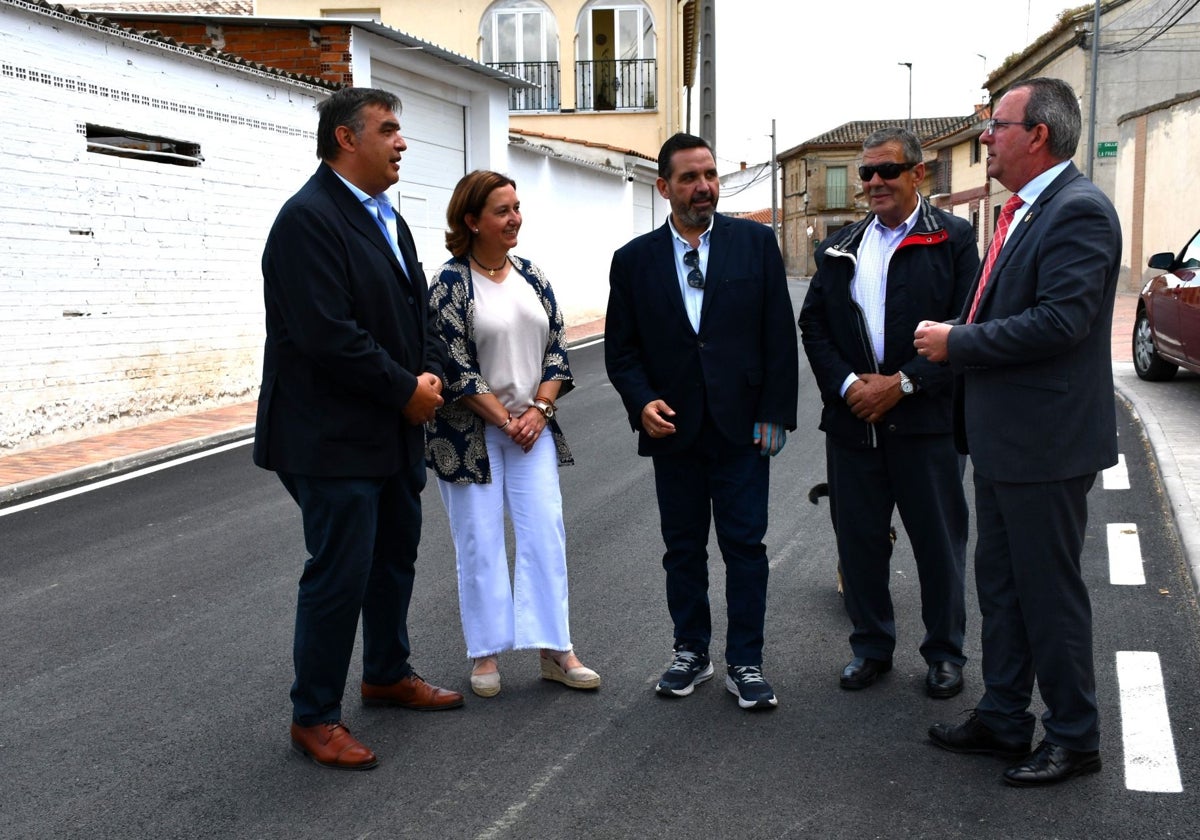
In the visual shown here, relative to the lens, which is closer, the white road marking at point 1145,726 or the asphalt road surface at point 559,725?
the asphalt road surface at point 559,725

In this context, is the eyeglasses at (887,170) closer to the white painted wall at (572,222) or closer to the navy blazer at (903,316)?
the navy blazer at (903,316)

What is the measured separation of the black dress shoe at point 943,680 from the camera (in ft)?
14.3

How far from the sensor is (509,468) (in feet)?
15.1

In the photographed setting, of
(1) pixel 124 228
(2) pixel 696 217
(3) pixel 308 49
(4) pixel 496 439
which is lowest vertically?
(4) pixel 496 439

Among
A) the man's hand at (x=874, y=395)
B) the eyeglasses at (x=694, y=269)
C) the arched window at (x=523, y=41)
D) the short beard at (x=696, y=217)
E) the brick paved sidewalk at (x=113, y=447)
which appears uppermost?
the arched window at (x=523, y=41)

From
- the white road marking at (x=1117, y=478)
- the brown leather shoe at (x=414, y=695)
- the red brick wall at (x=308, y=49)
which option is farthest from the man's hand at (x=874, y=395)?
the red brick wall at (x=308, y=49)

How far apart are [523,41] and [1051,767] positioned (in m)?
29.9

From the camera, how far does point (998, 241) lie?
12.5 ft

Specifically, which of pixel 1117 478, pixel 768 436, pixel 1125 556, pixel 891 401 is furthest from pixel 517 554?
pixel 1117 478

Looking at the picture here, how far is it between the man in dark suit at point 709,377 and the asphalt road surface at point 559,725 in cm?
37

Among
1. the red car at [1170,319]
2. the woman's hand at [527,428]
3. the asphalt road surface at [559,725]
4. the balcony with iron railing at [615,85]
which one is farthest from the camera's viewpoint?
the balcony with iron railing at [615,85]

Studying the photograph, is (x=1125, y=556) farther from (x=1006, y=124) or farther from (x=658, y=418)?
(x=1006, y=124)

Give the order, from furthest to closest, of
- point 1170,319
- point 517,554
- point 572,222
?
point 572,222 < point 1170,319 < point 517,554

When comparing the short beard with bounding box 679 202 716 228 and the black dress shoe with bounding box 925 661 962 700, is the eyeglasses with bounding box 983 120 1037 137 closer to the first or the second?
the short beard with bounding box 679 202 716 228
